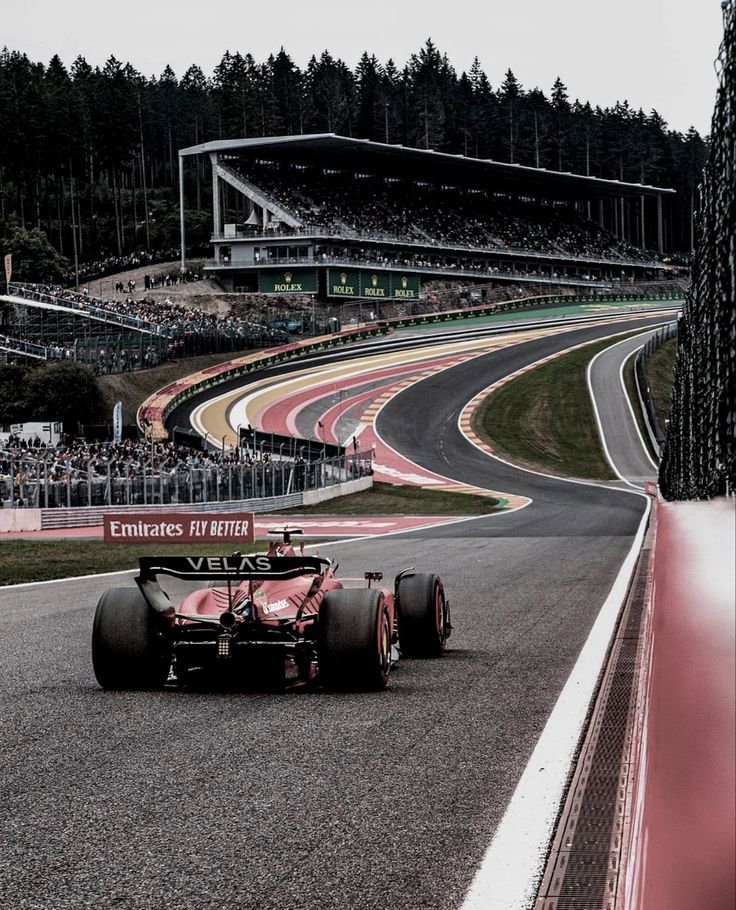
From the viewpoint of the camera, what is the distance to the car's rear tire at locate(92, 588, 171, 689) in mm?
7707

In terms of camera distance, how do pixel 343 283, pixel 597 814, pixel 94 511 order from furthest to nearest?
pixel 343 283 < pixel 94 511 < pixel 597 814

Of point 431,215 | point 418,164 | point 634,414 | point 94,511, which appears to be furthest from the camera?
point 418,164

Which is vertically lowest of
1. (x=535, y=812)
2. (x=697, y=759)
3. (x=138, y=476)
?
(x=138, y=476)

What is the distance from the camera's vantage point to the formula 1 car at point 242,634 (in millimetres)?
7590

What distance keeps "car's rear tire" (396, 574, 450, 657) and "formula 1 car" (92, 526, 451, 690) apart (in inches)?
50.5

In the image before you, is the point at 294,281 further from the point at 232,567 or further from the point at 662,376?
the point at 232,567

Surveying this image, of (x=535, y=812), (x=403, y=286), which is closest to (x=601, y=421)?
(x=403, y=286)

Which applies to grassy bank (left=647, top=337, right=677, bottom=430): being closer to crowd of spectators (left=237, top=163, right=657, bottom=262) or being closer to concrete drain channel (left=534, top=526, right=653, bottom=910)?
crowd of spectators (left=237, top=163, right=657, bottom=262)

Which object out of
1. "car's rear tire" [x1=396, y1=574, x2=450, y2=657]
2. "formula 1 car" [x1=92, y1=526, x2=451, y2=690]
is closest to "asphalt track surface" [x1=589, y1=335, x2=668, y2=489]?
"car's rear tire" [x1=396, y1=574, x2=450, y2=657]

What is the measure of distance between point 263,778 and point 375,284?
89391 mm

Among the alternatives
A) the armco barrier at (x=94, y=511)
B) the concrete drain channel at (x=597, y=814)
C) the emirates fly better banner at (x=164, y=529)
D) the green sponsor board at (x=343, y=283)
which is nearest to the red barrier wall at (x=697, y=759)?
the concrete drain channel at (x=597, y=814)

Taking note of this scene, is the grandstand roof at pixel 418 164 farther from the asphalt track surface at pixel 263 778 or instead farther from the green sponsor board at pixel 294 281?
the asphalt track surface at pixel 263 778

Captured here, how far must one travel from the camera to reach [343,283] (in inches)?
3605

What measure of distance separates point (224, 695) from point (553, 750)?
93.6 inches
